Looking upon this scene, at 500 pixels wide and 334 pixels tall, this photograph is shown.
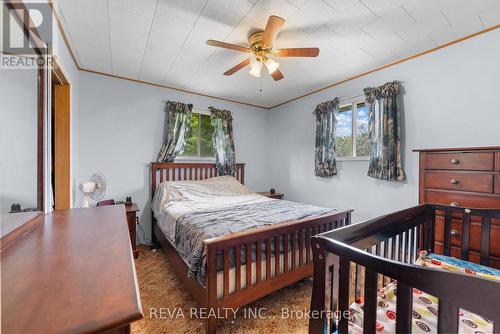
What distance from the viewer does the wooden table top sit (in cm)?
44

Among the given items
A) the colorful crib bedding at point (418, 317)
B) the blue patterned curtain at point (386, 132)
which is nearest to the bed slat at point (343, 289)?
the colorful crib bedding at point (418, 317)

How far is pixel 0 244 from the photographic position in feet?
2.52

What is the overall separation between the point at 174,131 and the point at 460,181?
3.28 meters

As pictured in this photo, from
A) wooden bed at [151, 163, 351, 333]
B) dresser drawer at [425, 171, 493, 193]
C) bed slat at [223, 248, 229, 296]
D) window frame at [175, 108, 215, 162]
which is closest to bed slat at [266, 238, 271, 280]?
wooden bed at [151, 163, 351, 333]

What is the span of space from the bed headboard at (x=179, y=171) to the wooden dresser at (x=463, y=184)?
288cm

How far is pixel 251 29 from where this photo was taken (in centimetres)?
190

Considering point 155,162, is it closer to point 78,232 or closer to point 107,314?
point 78,232

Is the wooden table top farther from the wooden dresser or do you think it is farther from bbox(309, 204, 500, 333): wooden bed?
the wooden dresser

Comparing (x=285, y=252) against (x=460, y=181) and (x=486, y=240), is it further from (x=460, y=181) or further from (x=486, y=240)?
(x=460, y=181)

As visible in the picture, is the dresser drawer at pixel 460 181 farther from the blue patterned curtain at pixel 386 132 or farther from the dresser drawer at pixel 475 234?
the blue patterned curtain at pixel 386 132

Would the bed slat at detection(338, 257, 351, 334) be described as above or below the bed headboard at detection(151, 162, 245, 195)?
below

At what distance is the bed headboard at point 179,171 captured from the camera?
3191 millimetres

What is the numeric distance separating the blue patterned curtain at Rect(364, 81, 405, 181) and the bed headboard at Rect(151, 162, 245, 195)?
2.46 metres

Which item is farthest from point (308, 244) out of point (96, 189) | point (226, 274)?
point (96, 189)
